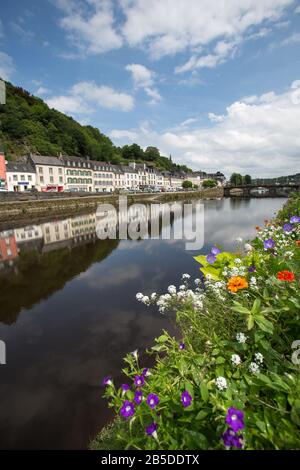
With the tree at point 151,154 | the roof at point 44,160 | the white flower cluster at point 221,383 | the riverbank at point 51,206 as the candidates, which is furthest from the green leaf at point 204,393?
the tree at point 151,154

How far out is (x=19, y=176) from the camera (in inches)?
1721

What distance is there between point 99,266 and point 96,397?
717cm

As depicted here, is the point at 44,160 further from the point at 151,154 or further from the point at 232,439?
the point at 151,154

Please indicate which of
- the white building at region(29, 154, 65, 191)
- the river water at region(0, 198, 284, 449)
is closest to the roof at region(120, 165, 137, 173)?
the white building at region(29, 154, 65, 191)

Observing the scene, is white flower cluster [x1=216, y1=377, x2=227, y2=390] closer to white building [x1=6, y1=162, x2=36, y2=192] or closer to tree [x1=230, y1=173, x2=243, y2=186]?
white building [x1=6, y1=162, x2=36, y2=192]

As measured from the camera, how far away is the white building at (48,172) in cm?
4734

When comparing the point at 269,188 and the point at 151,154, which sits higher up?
the point at 151,154

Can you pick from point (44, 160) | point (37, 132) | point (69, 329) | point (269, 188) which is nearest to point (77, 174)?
point (44, 160)

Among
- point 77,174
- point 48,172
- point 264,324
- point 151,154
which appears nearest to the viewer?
point 264,324

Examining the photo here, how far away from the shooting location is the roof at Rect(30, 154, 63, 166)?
155 ft

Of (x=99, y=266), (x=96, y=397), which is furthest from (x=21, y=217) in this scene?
(x=96, y=397)

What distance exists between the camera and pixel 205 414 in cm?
159

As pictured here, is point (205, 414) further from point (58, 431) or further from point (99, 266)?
point (99, 266)

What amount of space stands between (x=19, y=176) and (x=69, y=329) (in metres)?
46.0
